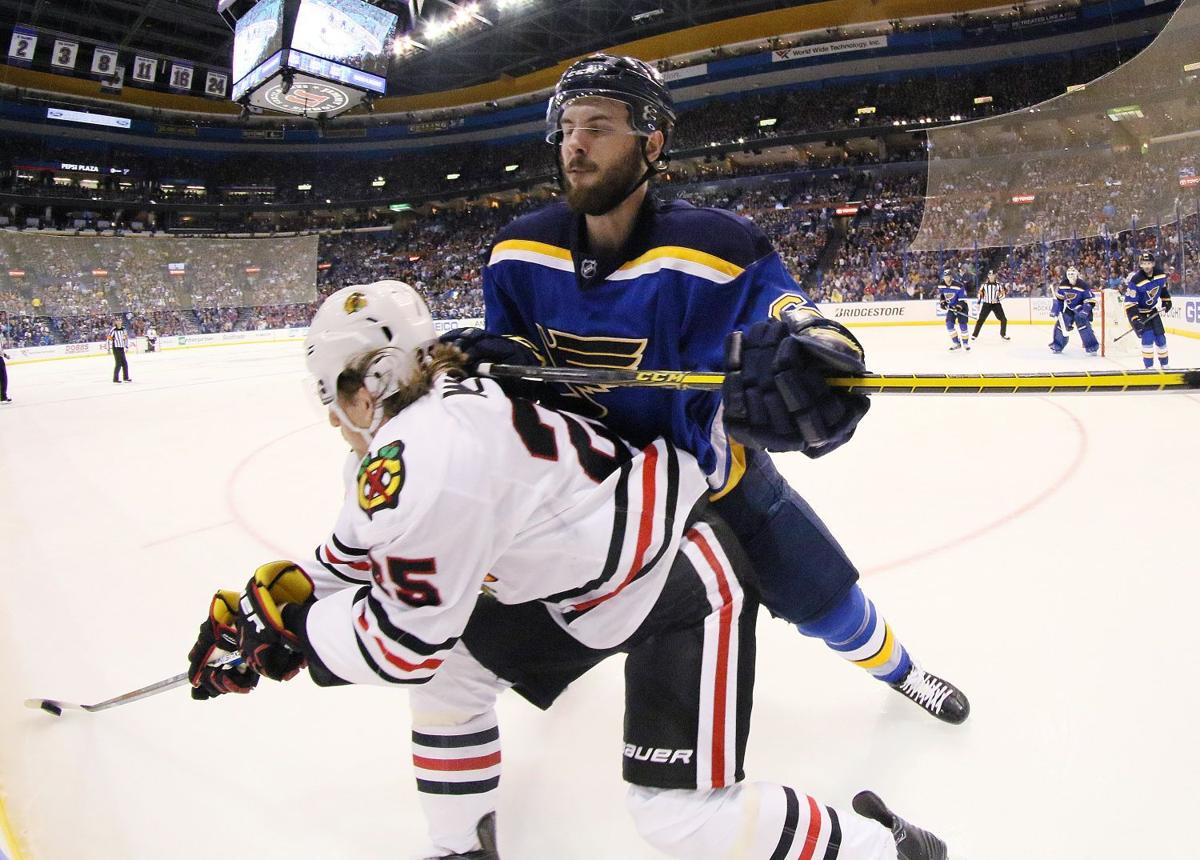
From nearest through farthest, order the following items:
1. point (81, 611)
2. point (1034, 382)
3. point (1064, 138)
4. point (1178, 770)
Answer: point (1034, 382) → point (1178, 770) → point (81, 611) → point (1064, 138)

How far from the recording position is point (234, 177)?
27969mm

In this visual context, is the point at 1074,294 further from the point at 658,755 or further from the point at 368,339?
→ the point at 368,339

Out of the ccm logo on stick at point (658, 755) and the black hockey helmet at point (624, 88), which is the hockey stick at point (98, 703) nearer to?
the ccm logo on stick at point (658, 755)

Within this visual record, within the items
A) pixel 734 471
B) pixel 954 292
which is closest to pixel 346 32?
pixel 954 292

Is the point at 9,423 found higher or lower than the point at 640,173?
lower

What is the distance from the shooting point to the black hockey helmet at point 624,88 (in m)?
1.33

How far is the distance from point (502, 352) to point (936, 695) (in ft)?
4.37

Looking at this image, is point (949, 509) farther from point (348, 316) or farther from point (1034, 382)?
point (348, 316)

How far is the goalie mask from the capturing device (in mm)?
1176

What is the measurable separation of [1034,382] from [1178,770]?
1.21 meters

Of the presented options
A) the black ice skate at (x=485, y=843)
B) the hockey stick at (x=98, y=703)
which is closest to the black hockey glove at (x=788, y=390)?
the black ice skate at (x=485, y=843)

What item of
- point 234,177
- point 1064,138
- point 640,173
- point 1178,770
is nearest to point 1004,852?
point 1178,770

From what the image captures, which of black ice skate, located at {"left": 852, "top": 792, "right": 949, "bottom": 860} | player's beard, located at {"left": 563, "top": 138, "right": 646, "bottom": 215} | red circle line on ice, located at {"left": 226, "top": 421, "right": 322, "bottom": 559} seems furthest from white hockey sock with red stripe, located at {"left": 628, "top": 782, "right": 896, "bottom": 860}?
red circle line on ice, located at {"left": 226, "top": 421, "right": 322, "bottom": 559}

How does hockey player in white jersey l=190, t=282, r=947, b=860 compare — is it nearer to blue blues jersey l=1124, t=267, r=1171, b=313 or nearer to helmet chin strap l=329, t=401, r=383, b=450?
helmet chin strap l=329, t=401, r=383, b=450
